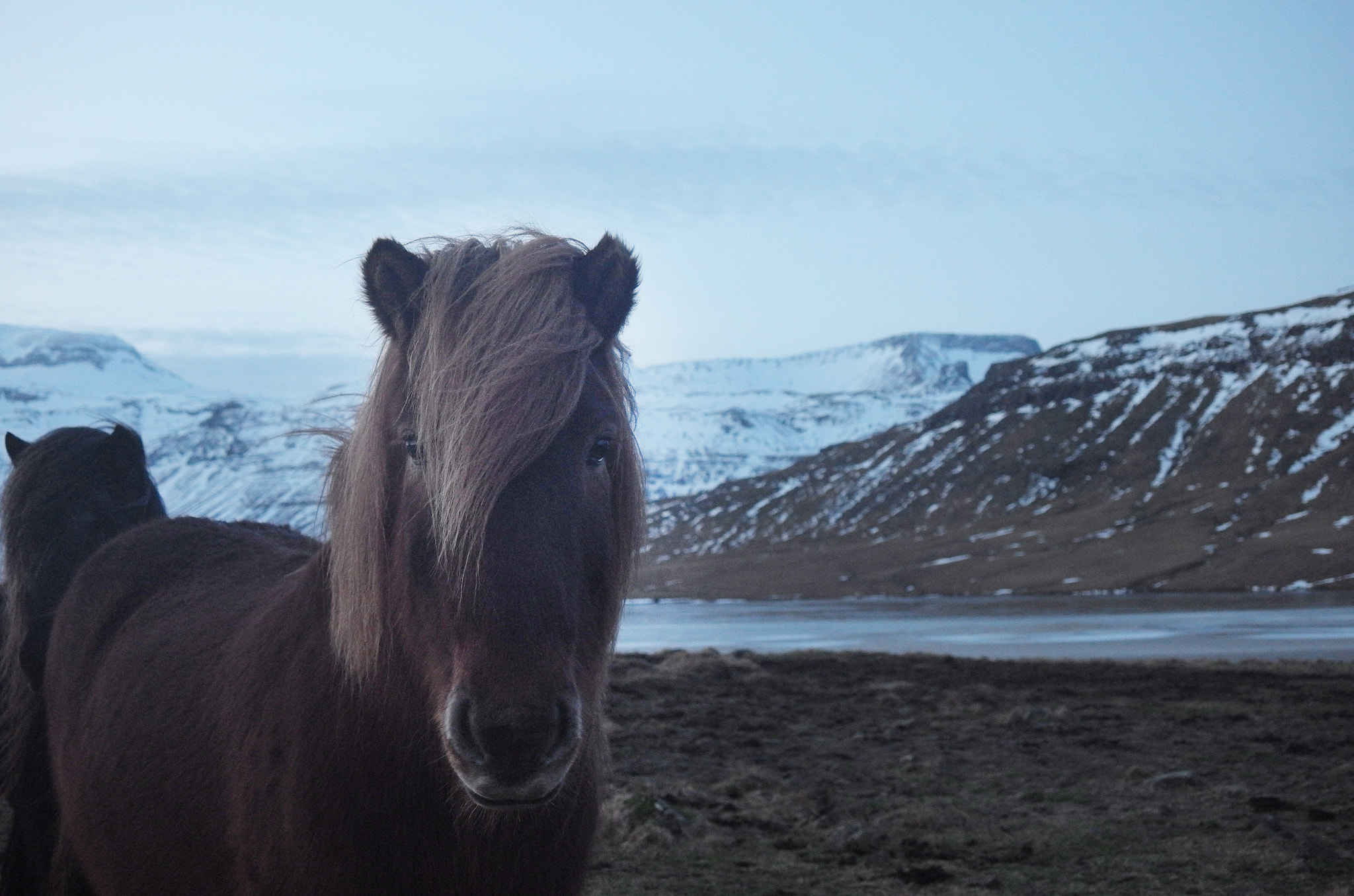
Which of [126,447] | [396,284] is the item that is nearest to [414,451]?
[396,284]

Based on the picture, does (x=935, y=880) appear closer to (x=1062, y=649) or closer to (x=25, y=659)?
(x=25, y=659)

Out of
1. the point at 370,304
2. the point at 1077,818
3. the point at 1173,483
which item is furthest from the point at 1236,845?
the point at 1173,483

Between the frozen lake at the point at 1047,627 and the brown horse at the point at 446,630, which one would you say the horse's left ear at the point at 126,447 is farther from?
the frozen lake at the point at 1047,627

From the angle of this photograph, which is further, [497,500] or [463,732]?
[497,500]

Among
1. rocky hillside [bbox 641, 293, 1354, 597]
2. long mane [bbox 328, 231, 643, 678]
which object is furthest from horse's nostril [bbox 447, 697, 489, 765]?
rocky hillside [bbox 641, 293, 1354, 597]

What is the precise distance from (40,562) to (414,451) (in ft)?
11.3

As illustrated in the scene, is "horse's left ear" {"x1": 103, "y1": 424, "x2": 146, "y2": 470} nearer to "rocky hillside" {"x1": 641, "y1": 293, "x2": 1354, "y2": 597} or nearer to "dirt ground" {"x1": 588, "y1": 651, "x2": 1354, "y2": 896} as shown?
"dirt ground" {"x1": 588, "y1": 651, "x2": 1354, "y2": 896}

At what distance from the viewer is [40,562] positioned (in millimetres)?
5414

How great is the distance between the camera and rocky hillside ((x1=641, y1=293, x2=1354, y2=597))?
89188 millimetres

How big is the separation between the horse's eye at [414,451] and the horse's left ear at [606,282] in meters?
0.66

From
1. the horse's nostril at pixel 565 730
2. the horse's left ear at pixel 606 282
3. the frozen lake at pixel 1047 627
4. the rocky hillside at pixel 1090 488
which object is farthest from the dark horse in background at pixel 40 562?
the rocky hillside at pixel 1090 488

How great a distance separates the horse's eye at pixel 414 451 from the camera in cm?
306

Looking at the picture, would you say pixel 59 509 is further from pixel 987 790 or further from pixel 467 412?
pixel 987 790

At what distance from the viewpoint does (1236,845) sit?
26.1 feet
